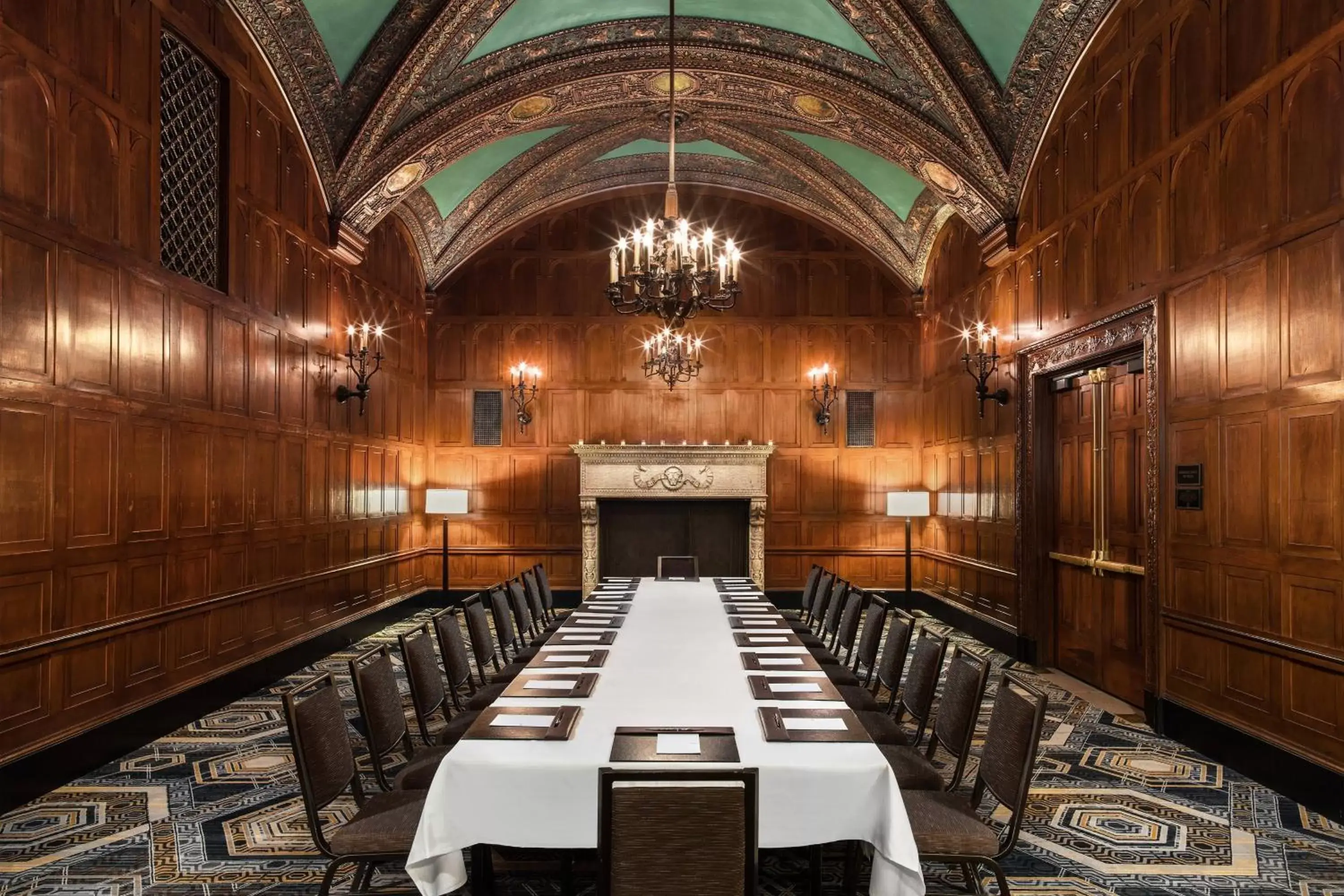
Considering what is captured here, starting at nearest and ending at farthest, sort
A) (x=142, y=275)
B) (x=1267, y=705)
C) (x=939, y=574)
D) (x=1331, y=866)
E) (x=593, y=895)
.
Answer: (x=593, y=895) < (x=1331, y=866) < (x=1267, y=705) < (x=142, y=275) < (x=939, y=574)

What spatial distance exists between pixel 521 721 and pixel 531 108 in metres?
7.73

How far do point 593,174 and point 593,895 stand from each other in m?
10.1

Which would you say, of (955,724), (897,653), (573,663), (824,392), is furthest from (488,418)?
(955,724)

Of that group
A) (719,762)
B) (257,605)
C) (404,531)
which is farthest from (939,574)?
(719,762)

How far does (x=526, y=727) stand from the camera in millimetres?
3018

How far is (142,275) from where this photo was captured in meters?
5.31

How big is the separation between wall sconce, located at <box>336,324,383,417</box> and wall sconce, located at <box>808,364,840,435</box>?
6.00 m

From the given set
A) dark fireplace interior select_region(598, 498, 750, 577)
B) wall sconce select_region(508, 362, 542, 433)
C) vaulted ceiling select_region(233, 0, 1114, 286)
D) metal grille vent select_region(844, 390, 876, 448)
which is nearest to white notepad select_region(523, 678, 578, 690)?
vaulted ceiling select_region(233, 0, 1114, 286)

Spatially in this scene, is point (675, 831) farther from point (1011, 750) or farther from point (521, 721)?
point (1011, 750)

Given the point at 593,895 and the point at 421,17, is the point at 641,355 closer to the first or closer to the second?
the point at 421,17

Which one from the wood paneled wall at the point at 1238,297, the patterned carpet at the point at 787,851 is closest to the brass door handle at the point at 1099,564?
the wood paneled wall at the point at 1238,297

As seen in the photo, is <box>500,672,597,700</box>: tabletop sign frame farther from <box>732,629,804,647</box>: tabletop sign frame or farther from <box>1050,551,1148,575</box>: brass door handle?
<box>1050,551,1148,575</box>: brass door handle

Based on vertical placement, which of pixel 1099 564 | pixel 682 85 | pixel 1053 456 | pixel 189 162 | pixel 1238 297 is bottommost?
pixel 1099 564

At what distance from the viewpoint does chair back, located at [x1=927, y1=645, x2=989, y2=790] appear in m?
3.30
